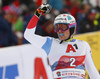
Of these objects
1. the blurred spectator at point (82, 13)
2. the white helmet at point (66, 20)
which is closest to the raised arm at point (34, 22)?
the white helmet at point (66, 20)

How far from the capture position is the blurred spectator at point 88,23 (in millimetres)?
7936

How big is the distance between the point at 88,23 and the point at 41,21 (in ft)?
7.15

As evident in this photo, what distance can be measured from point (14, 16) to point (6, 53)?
93.8 inches

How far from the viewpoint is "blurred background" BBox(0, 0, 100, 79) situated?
6379 millimetres

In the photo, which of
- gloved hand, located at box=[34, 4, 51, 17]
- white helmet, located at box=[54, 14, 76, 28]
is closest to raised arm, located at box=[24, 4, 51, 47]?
gloved hand, located at box=[34, 4, 51, 17]

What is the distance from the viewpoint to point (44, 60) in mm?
5496

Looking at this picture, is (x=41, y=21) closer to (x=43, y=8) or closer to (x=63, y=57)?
(x=63, y=57)

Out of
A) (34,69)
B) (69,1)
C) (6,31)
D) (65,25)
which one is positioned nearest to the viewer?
(65,25)

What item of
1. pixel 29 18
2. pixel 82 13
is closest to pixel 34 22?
pixel 29 18

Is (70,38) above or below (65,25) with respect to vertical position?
below

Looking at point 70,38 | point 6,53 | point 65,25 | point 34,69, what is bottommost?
point 34,69

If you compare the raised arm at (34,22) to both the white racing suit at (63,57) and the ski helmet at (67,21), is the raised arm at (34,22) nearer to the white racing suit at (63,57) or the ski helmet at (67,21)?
the white racing suit at (63,57)

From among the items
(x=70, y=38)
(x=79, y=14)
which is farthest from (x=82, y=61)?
(x=79, y=14)

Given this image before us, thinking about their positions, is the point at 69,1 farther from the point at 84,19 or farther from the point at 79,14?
the point at 84,19
